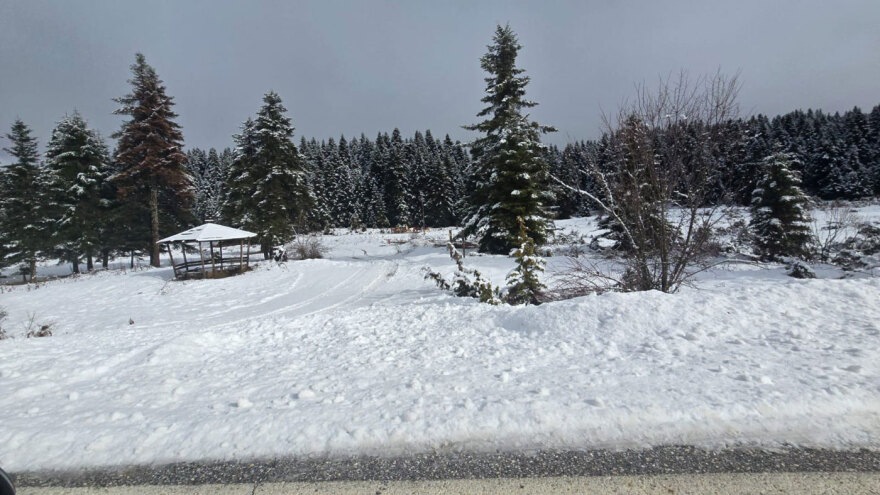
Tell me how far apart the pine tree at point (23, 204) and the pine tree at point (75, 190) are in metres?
1.54

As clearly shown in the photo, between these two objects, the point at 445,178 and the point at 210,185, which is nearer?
the point at 445,178

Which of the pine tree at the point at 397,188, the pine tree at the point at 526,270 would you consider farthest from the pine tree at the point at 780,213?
the pine tree at the point at 397,188

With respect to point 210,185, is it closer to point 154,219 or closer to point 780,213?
point 154,219

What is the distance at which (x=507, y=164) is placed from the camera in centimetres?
1734

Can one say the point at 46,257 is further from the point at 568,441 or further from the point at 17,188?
the point at 568,441

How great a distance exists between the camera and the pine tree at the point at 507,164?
1706 centimetres

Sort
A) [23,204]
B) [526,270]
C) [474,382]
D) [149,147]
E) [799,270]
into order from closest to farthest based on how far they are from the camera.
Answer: [474,382], [526,270], [799,270], [149,147], [23,204]

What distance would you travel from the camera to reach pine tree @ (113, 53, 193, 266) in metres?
23.0

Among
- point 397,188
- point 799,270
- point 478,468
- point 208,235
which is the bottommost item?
point 478,468

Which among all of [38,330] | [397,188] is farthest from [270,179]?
[397,188]

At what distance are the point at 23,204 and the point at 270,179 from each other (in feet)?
65.6

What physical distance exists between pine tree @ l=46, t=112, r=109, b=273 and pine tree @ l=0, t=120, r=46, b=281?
154 cm

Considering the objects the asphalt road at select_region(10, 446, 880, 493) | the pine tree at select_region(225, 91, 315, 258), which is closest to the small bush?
the asphalt road at select_region(10, 446, 880, 493)

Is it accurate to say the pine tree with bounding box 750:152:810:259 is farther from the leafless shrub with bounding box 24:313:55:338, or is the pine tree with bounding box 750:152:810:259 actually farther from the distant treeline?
the leafless shrub with bounding box 24:313:55:338
